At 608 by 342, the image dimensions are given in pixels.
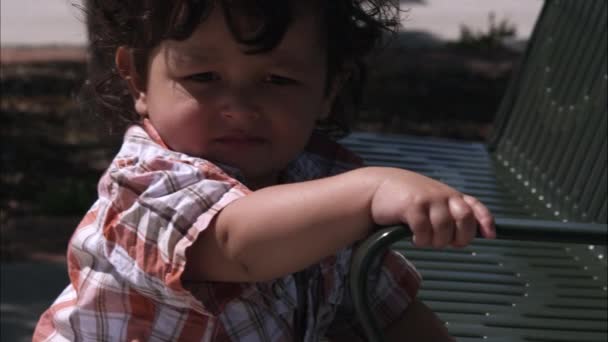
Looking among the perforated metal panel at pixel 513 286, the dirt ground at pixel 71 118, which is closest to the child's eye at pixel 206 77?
the perforated metal panel at pixel 513 286

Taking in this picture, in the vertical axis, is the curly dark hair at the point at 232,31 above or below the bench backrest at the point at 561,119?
above

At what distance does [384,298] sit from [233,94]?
589 mm

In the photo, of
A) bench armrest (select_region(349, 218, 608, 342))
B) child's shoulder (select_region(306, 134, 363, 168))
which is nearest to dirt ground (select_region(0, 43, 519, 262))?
child's shoulder (select_region(306, 134, 363, 168))

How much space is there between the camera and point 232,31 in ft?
6.46

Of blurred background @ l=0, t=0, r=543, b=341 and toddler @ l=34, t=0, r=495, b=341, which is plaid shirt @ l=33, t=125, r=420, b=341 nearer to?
toddler @ l=34, t=0, r=495, b=341

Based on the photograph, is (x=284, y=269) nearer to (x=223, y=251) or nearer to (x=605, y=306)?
(x=223, y=251)

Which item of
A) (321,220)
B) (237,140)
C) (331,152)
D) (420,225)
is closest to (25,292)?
(331,152)

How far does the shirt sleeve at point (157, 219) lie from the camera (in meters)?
1.85

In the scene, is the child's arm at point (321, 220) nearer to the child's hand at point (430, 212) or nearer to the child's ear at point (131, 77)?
the child's hand at point (430, 212)

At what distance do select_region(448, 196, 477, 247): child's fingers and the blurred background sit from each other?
43.8 inches

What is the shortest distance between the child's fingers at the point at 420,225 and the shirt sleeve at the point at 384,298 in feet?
2.11

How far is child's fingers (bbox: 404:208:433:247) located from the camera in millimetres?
1675

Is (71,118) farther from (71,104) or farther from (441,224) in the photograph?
(441,224)

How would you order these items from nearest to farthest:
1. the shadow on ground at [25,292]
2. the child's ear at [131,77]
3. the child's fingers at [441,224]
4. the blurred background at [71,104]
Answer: the child's fingers at [441,224] < the child's ear at [131,77] < the shadow on ground at [25,292] < the blurred background at [71,104]
